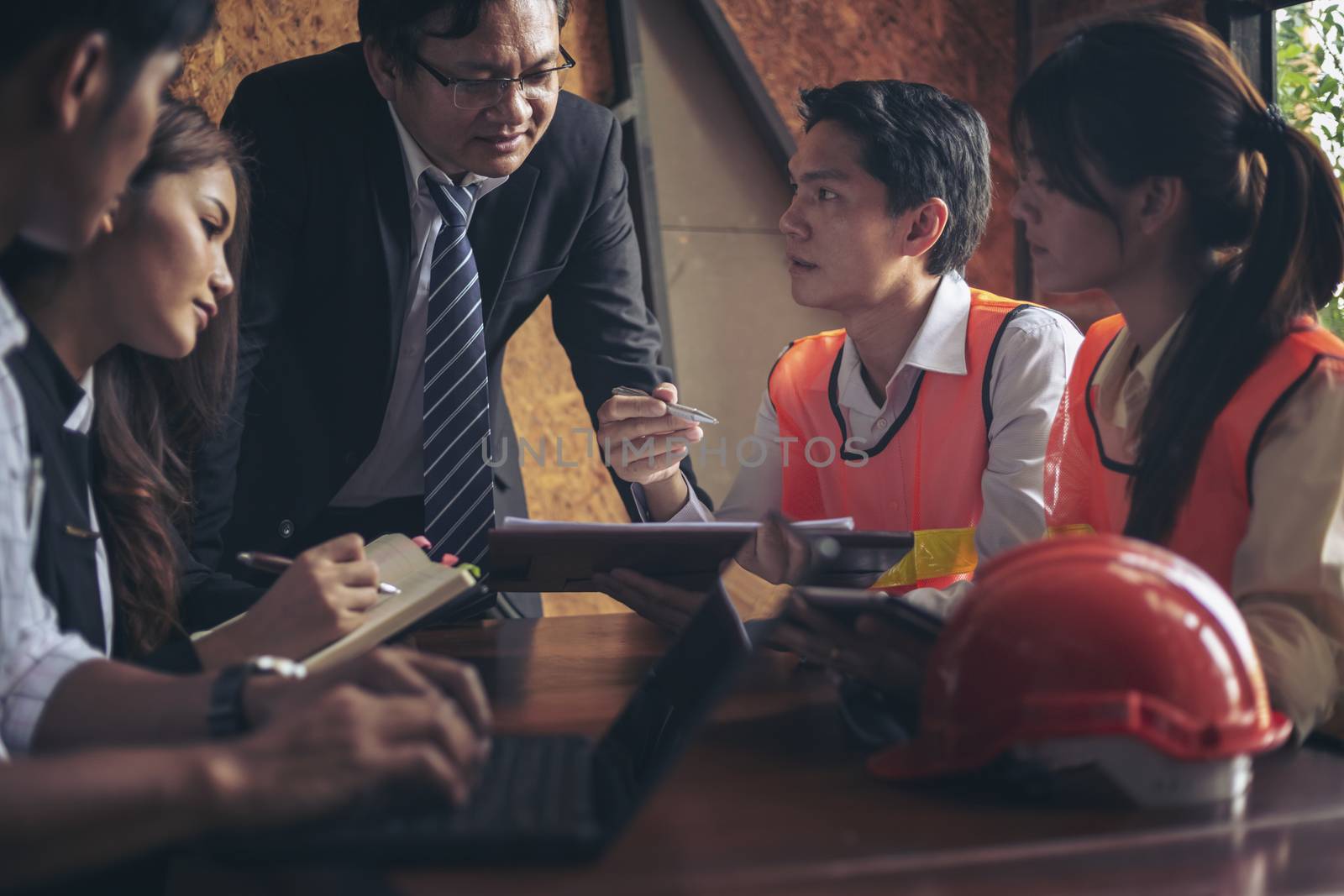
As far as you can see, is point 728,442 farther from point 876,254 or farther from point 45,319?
point 45,319

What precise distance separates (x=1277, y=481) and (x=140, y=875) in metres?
1.09

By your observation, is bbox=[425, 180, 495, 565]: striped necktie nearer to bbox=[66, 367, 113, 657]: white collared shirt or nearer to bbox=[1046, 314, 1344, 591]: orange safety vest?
bbox=[66, 367, 113, 657]: white collared shirt

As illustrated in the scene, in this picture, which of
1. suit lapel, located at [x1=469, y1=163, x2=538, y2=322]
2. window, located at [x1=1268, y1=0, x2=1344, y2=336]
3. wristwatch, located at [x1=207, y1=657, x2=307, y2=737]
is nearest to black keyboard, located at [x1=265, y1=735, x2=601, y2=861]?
wristwatch, located at [x1=207, y1=657, x2=307, y2=737]

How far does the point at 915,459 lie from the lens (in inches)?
79.4

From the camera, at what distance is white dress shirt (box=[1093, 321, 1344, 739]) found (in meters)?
1.05

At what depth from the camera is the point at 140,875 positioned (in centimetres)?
111

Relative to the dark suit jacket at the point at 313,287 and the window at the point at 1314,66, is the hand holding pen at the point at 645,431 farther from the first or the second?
the window at the point at 1314,66

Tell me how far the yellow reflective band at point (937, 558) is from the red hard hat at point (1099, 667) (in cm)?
93

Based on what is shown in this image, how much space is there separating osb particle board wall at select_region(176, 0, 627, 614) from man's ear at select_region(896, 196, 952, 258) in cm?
171

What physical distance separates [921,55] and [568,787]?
358 cm

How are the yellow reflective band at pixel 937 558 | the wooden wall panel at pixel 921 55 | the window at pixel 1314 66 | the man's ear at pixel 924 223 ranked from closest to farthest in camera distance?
the yellow reflective band at pixel 937 558, the man's ear at pixel 924 223, the window at pixel 1314 66, the wooden wall panel at pixel 921 55

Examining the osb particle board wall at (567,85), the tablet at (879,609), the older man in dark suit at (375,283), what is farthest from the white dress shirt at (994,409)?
the osb particle board wall at (567,85)

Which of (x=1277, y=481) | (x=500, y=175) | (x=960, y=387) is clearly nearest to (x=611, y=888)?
(x=1277, y=481)

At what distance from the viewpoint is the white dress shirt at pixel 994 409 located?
1867mm
